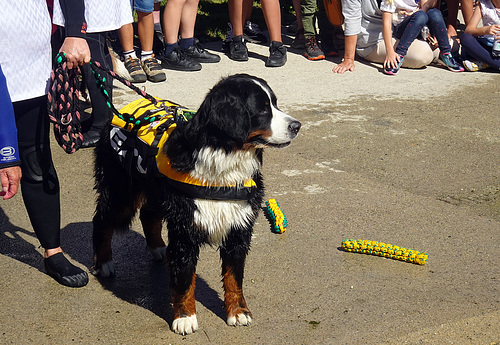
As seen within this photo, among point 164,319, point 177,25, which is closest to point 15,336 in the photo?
point 164,319

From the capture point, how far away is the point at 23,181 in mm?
3709

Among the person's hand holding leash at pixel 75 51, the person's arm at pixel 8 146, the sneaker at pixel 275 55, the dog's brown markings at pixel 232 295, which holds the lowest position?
the sneaker at pixel 275 55

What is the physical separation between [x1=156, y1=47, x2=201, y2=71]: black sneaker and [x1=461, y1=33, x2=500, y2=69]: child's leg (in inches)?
136

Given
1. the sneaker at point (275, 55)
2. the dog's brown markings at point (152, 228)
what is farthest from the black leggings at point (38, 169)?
the sneaker at point (275, 55)

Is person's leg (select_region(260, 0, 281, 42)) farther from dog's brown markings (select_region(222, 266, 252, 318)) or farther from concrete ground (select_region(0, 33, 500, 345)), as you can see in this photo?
dog's brown markings (select_region(222, 266, 252, 318))

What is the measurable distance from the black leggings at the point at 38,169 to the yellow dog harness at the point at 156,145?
1.30 ft

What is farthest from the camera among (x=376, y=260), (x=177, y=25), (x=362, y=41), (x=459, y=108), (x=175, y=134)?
(x=362, y=41)

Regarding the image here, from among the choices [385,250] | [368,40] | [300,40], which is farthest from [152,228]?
[300,40]

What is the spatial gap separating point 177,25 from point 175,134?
479 centimetres

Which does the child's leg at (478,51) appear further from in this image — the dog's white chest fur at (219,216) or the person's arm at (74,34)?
the person's arm at (74,34)

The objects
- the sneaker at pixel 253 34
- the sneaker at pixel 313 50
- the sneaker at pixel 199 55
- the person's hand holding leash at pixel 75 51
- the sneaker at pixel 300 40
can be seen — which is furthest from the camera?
the sneaker at pixel 253 34

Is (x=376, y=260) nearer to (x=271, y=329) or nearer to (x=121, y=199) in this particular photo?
(x=271, y=329)

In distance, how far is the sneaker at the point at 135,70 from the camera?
7361 mm

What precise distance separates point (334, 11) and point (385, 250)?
5203 millimetres
